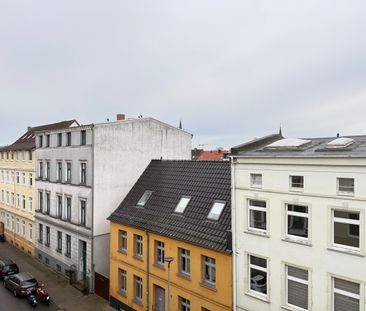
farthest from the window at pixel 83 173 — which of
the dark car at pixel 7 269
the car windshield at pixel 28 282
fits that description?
the dark car at pixel 7 269

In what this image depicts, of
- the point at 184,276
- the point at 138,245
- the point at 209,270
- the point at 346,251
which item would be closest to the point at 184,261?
the point at 184,276

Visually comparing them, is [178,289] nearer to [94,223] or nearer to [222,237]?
[222,237]

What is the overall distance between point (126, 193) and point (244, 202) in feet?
47.8

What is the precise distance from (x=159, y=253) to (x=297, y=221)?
9.89m

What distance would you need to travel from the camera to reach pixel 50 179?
33.0 m

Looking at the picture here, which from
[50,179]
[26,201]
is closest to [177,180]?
[50,179]

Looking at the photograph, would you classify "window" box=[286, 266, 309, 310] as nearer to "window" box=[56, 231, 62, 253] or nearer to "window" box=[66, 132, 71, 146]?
"window" box=[66, 132, 71, 146]

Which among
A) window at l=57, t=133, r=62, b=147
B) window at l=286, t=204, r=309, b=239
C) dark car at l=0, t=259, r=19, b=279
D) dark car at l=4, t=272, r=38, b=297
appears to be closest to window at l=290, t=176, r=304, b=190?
window at l=286, t=204, r=309, b=239

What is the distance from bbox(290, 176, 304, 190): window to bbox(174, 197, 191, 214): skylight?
842cm

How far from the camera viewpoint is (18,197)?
136 feet

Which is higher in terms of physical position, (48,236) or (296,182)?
(296,182)

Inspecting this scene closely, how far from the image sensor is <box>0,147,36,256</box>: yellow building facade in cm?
3769

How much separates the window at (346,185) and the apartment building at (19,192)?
1271 inches

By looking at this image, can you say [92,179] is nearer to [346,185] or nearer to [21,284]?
[21,284]
